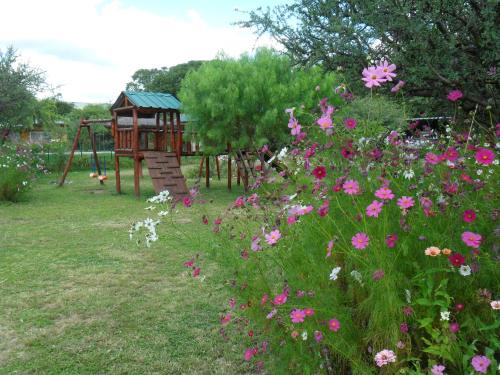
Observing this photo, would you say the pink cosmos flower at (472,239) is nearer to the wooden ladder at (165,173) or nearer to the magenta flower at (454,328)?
the magenta flower at (454,328)

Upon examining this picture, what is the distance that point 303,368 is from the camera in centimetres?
238

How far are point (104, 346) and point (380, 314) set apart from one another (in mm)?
2094

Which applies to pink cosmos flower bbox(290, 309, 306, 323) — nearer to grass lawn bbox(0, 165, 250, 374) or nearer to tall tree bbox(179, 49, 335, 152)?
grass lawn bbox(0, 165, 250, 374)

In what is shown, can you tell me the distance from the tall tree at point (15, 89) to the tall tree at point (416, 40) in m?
14.6

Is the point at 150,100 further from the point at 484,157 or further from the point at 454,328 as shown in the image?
the point at 454,328

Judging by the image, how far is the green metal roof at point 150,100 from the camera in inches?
507

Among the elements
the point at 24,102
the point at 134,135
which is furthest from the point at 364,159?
the point at 24,102

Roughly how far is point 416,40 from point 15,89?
15815 mm

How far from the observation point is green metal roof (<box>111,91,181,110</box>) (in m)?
12.9

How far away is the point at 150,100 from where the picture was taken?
526 inches

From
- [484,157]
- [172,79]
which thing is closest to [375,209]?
[484,157]

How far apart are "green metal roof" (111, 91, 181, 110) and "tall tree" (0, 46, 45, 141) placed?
4.94m

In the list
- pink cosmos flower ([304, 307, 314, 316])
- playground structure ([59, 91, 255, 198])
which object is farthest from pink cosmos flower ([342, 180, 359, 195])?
playground structure ([59, 91, 255, 198])

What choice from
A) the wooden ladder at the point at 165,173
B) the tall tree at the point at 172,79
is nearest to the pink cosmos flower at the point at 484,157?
the wooden ladder at the point at 165,173
